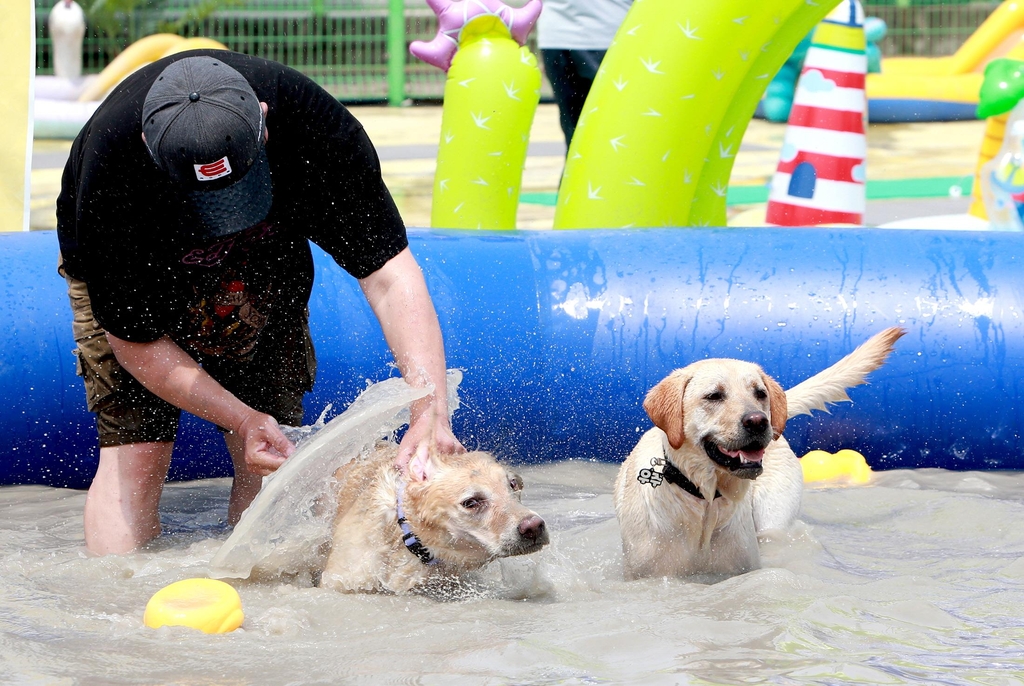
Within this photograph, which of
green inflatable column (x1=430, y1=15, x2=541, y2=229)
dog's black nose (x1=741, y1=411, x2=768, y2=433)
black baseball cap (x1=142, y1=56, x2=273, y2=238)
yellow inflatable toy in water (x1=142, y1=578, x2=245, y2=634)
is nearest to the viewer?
black baseball cap (x1=142, y1=56, x2=273, y2=238)

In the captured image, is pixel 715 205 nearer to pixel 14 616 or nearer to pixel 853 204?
pixel 853 204

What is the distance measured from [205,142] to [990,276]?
339 cm

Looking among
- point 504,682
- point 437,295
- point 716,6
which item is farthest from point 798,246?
point 504,682

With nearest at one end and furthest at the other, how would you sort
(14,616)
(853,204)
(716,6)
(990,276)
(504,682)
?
(504,682), (14,616), (990,276), (716,6), (853,204)

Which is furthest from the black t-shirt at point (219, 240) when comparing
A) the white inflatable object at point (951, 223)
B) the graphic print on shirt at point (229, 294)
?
the white inflatable object at point (951, 223)

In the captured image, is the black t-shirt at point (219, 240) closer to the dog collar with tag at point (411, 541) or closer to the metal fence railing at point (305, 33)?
the dog collar with tag at point (411, 541)

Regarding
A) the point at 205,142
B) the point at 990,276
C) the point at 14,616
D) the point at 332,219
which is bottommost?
the point at 14,616

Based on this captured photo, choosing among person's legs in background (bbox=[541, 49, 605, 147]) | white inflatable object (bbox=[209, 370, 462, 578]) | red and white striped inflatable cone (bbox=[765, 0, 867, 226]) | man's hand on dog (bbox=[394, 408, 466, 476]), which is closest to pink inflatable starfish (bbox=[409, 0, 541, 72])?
person's legs in background (bbox=[541, 49, 605, 147])

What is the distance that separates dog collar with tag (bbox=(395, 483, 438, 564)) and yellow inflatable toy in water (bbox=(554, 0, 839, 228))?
2.68 m

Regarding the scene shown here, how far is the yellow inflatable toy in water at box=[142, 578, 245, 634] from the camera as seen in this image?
3133 mm

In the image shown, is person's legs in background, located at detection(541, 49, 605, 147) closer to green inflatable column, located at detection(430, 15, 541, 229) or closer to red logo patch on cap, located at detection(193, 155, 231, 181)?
green inflatable column, located at detection(430, 15, 541, 229)

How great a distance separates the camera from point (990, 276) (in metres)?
4.91

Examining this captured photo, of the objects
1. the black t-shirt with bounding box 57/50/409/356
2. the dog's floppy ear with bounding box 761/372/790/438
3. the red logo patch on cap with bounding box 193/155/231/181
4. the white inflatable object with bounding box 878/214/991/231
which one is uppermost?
the red logo patch on cap with bounding box 193/155/231/181

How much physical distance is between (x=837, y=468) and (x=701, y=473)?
4.95 feet
